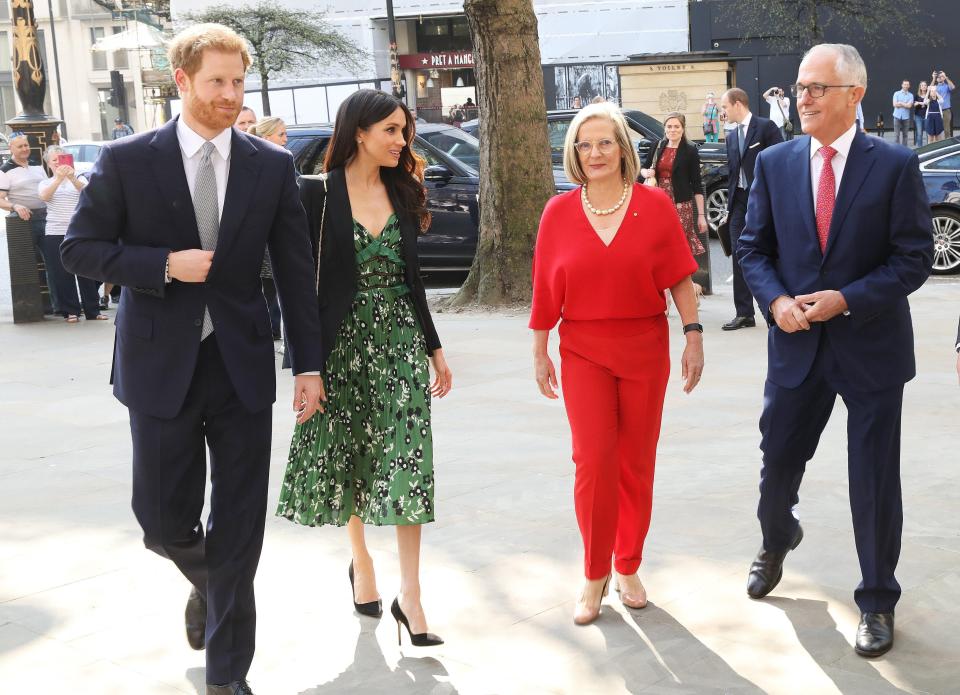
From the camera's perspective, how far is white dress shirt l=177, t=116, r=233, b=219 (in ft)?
12.4

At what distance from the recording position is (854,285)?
164 inches

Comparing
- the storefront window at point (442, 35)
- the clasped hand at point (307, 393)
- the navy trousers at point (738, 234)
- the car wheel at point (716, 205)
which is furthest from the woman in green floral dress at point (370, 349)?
the storefront window at point (442, 35)

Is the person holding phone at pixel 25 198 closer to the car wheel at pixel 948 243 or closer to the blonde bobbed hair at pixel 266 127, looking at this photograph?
the blonde bobbed hair at pixel 266 127

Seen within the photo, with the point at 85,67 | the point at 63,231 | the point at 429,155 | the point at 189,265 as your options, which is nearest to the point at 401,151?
the point at 189,265

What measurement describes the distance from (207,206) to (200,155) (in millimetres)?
151

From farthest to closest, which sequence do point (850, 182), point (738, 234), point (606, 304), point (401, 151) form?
point (738, 234) → point (401, 151) → point (606, 304) → point (850, 182)

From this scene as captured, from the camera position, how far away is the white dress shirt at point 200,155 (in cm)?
378

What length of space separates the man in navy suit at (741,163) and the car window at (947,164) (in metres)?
4.26

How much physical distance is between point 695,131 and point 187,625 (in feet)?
81.7

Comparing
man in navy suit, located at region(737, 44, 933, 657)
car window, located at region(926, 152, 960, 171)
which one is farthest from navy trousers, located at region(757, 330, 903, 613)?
car window, located at region(926, 152, 960, 171)

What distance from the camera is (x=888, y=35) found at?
41.2m

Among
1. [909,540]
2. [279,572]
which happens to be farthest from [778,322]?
[279,572]

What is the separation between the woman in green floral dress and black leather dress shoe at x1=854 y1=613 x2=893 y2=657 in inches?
56.5

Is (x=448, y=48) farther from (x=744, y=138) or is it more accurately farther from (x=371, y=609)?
(x=371, y=609)
